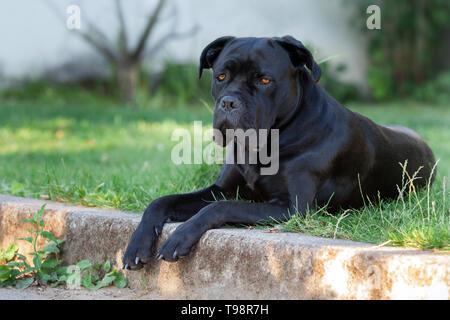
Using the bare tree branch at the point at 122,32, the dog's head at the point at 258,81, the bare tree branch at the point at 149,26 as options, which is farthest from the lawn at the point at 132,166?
the bare tree branch at the point at 149,26

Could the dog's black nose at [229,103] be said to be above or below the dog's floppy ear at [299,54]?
below

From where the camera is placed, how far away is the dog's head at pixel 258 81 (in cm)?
342

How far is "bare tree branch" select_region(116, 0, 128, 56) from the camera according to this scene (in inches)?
446

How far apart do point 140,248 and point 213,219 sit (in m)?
0.41

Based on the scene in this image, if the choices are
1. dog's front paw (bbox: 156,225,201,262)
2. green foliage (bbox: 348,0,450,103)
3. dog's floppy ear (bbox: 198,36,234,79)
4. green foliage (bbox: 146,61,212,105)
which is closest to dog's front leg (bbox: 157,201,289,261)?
dog's front paw (bbox: 156,225,201,262)

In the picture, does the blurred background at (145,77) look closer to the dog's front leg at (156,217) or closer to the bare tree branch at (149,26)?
the bare tree branch at (149,26)

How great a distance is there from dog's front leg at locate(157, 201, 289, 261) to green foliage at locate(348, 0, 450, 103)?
1172 centimetres

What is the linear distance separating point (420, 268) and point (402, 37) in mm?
13535

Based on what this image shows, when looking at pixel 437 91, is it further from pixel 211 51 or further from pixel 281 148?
pixel 281 148

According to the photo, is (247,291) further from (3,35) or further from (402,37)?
(402,37)

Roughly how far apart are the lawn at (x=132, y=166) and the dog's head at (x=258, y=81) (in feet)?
2.04

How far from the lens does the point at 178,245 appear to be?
3113 mm

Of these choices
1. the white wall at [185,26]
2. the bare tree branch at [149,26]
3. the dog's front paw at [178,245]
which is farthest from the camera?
the white wall at [185,26]

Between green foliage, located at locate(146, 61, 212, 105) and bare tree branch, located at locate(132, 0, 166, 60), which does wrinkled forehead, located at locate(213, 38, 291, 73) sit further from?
green foliage, located at locate(146, 61, 212, 105)
